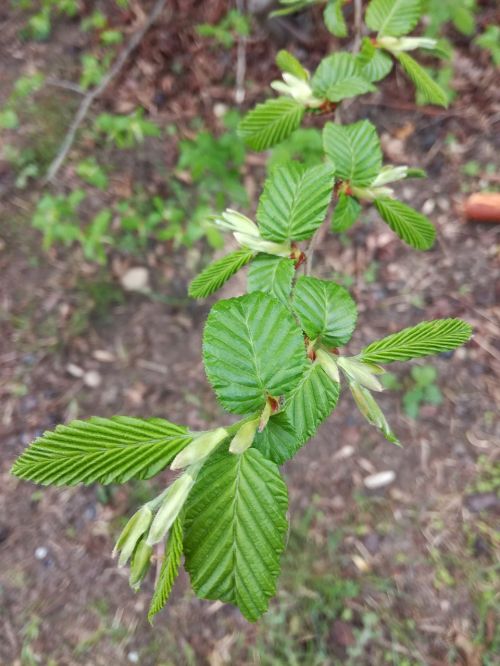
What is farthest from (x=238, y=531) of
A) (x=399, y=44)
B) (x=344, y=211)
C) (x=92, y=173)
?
(x=92, y=173)

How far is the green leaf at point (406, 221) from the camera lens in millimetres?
1142

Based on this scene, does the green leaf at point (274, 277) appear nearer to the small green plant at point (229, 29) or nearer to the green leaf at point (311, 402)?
the green leaf at point (311, 402)

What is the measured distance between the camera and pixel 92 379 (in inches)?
105

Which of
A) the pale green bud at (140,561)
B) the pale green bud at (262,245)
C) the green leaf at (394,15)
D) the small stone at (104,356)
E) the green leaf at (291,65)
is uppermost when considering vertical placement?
the green leaf at (394,15)

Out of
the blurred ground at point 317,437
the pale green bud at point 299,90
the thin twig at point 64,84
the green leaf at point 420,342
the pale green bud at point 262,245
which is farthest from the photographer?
the thin twig at point 64,84

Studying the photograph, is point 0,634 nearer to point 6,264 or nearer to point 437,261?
point 6,264

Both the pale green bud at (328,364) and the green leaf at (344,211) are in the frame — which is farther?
the green leaf at (344,211)

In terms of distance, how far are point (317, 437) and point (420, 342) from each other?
1664 millimetres

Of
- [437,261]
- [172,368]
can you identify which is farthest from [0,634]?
[437,261]

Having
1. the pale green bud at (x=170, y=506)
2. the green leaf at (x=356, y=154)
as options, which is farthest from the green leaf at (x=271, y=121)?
the pale green bud at (x=170, y=506)

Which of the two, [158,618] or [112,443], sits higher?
[112,443]

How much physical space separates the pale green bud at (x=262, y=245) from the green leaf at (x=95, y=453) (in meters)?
0.39

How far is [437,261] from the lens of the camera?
2.59 metres

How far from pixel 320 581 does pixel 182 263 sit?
1.63m
